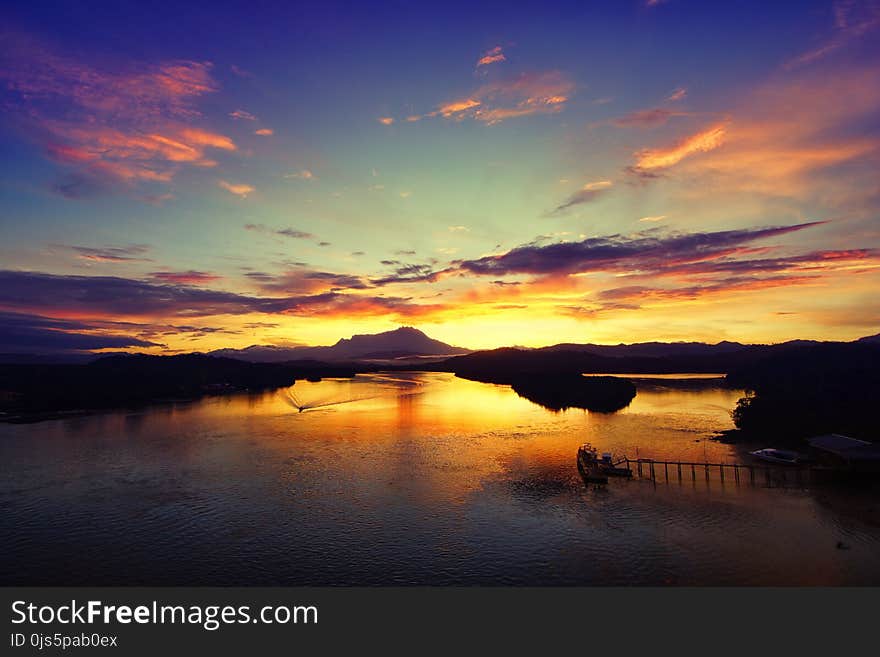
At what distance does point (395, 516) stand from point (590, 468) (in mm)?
20311

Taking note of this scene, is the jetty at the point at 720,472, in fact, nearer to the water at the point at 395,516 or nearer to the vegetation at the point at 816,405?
the water at the point at 395,516

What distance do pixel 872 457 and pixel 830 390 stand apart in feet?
145

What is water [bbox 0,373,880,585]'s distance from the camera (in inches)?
1089

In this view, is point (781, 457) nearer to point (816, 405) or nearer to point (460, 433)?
point (816, 405)

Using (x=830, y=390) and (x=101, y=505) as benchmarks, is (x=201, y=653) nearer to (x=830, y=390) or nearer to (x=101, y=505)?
(x=101, y=505)

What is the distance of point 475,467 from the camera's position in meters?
50.6

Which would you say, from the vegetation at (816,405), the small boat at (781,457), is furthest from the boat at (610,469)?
the vegetation at (816,405)

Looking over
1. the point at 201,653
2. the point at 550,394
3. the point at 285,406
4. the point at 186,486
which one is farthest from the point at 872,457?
the point at 285,406

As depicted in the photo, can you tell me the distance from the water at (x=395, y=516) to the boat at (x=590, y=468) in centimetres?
103

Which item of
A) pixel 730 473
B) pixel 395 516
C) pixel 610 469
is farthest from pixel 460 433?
pixel 395 516

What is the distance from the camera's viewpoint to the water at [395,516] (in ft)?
90.7

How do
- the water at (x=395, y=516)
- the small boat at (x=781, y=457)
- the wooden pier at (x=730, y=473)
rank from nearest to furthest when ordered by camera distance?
1. the water at (x=395, y=516)
2. the wooden pier at (x=730, y=473)
3. the small boat at (x=781, y=457)

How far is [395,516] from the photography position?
1421 inches

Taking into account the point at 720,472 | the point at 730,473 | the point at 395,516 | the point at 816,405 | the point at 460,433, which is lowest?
the point at 730,473
